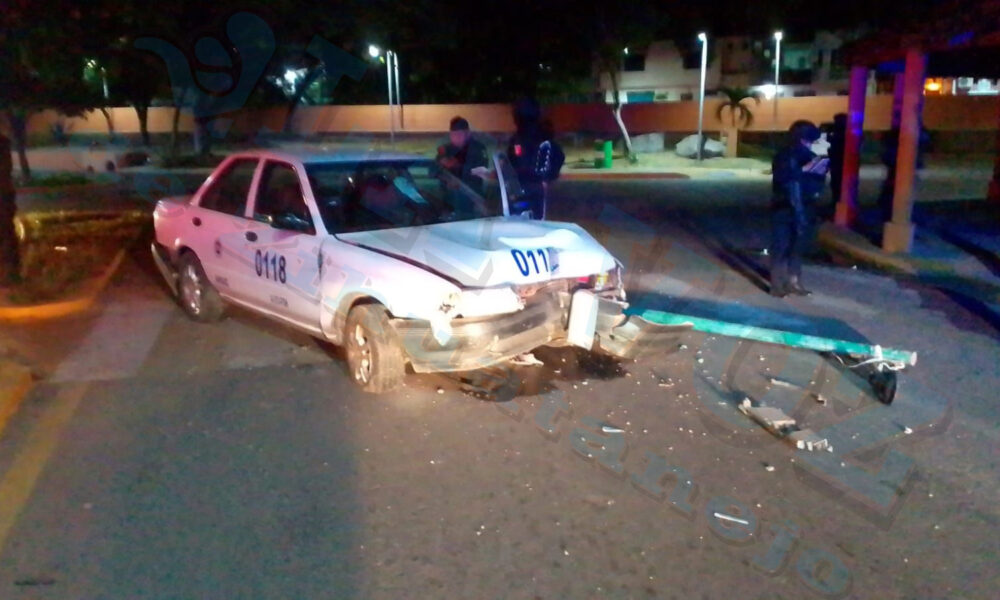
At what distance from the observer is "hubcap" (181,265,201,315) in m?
8.56

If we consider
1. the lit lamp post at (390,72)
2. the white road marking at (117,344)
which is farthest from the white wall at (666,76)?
the white road marking at (117,344)

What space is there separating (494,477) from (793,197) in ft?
17.9

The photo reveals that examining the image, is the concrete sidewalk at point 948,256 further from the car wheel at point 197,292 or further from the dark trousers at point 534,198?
the car wheel at point 197,292

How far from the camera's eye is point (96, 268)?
1099cm

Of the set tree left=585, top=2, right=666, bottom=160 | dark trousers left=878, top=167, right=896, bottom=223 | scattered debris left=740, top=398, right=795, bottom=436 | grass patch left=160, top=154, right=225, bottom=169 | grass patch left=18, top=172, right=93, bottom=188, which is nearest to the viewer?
scattered debris left=740, top=398, right=795, bottom=436

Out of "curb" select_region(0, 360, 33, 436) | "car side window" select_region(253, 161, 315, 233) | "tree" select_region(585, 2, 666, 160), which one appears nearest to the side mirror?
"car side window" select_region(253, 161, 315, 233)

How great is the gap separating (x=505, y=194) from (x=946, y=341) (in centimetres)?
389

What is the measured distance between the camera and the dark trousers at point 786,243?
9328mm

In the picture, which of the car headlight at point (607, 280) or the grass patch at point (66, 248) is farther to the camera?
the grass patch at point (66, 248)

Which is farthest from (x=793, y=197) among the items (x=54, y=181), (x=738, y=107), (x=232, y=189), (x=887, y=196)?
(x=738, y=107)

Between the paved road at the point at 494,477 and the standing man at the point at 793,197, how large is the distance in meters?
1.38

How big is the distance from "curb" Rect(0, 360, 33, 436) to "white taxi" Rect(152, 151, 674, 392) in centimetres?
175

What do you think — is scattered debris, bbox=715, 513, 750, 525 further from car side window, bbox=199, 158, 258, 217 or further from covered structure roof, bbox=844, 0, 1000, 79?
covered structure roof, bbox=844, 0, 1000, 79

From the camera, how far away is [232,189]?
8.07 metres
